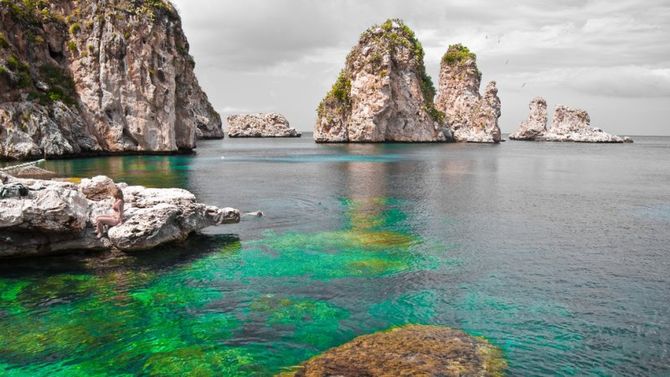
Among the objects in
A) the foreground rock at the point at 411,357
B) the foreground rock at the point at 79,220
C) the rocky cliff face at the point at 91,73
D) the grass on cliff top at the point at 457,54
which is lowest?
the foreground rock at the point at 411,357

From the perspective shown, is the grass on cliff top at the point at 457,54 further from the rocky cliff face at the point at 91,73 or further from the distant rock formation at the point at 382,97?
the rocky cliff face at the point at 91,73

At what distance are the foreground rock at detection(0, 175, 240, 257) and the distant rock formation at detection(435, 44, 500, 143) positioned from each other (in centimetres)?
15576

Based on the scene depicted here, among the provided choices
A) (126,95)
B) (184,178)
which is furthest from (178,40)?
(184,178)

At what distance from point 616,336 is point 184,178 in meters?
44.6

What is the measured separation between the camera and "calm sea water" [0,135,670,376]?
1343cm

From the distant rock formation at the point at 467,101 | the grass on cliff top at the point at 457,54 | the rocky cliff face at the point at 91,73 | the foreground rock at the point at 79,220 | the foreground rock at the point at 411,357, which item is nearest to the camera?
the foreground rock at the point at 411,357

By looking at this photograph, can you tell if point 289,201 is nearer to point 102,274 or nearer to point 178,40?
point 102,274

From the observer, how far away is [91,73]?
76.9 meters

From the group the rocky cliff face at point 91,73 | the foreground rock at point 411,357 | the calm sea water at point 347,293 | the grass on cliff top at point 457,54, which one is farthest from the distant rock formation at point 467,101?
the foreground rock at point 411,357

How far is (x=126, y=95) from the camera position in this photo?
79.0 metres

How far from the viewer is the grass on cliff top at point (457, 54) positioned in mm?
173325

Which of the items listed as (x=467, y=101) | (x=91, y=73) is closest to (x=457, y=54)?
(x=467, y=101)

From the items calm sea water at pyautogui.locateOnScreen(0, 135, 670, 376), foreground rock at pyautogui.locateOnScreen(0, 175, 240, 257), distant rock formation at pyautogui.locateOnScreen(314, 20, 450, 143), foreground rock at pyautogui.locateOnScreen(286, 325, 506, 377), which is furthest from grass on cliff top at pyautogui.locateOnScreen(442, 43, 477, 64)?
foreground rock at pyautogui.locateOnScreen(286, 325, 506, 377)

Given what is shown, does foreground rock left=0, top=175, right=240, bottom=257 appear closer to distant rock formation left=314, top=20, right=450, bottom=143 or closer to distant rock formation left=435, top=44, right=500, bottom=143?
distant rock formation left=314, top=20, right=450, bottom=143
